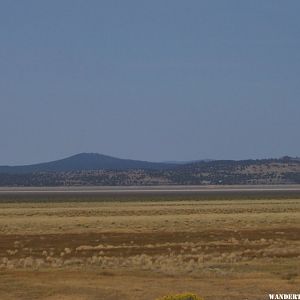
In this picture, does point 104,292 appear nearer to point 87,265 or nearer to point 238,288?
point 238,288

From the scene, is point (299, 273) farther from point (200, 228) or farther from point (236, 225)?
point (236, 225)

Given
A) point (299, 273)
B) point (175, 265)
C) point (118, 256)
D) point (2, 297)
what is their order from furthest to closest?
1. point (118, 256)
2. point (175, 265)
3. point (299, 273)
4. point (2, 297)

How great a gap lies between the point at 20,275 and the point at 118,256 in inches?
271

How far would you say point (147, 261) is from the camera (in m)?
27.9

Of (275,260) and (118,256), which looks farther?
(118,256)

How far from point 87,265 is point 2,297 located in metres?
7.81

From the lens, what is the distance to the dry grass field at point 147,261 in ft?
67.7

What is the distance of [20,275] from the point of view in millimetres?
24625

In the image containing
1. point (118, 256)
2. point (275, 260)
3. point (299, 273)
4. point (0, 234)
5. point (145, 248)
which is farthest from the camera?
point (0, 234)

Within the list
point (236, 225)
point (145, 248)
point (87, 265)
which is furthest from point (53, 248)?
point (236, 225)

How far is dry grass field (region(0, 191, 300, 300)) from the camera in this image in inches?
813

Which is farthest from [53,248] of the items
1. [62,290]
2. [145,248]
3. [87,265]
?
[62,290]

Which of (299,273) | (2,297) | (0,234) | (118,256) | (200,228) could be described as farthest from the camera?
(200,228)

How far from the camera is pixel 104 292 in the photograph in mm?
20219
